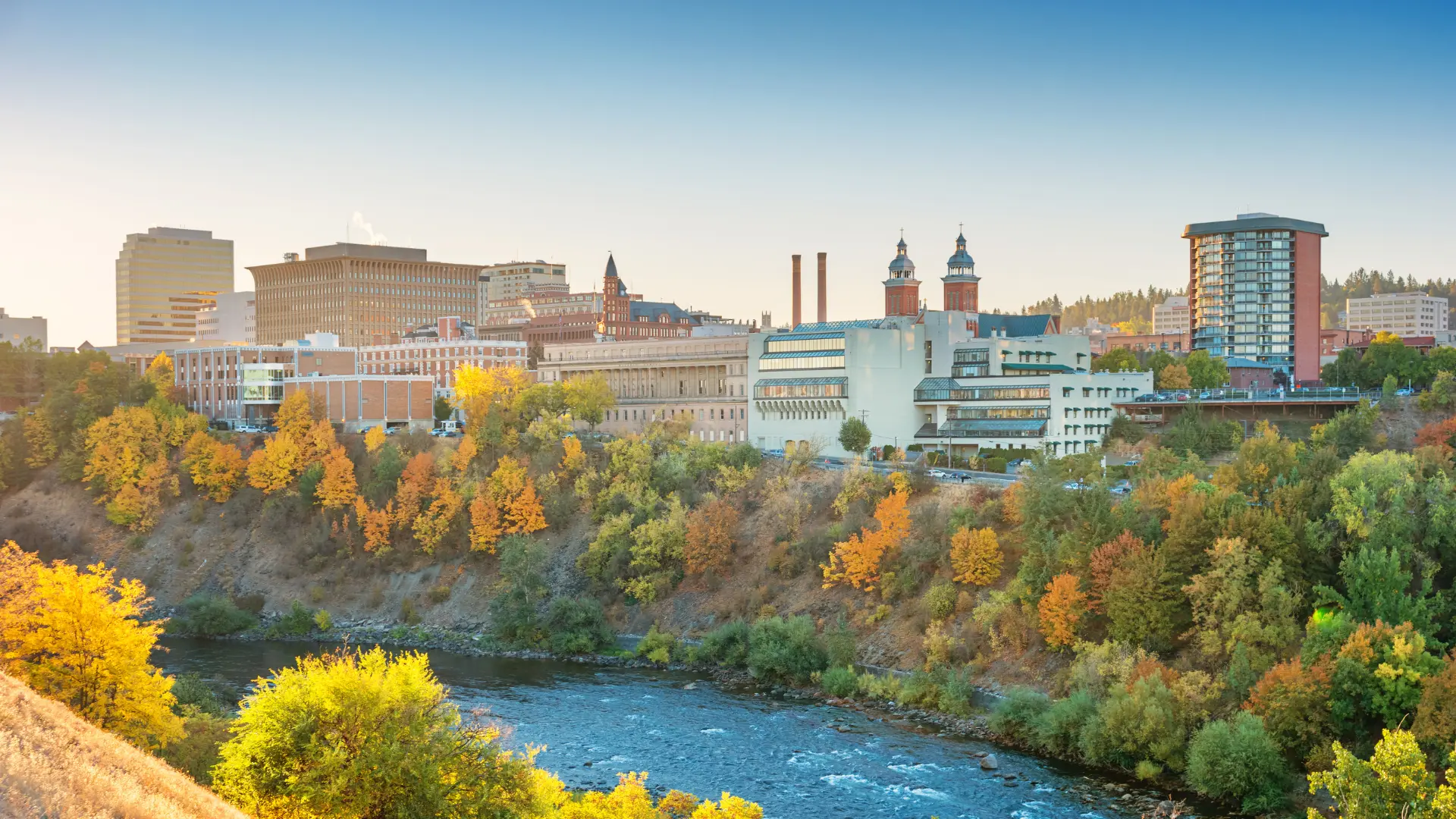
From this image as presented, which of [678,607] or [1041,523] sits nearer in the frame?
[1041,523]

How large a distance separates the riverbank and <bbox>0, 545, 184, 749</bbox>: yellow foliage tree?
107 feet

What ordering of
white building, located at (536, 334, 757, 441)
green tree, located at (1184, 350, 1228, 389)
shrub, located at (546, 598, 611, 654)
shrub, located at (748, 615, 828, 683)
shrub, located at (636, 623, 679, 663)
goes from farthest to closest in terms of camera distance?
green tree, located at (1184, 350, 1228, 389)
white building, located at (536, 334, 757, 441)
shrub, located at (546, 598, 611, 654)
shrub, located at (636, 623, 679, 663)
shrub, located at (748, 615, 828, 683)

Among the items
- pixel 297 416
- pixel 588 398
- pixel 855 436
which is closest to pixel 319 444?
pixel 297 416

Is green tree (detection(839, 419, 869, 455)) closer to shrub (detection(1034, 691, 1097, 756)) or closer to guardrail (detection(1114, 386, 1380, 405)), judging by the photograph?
guardrail (detection(1114, 386, 1380, 405))

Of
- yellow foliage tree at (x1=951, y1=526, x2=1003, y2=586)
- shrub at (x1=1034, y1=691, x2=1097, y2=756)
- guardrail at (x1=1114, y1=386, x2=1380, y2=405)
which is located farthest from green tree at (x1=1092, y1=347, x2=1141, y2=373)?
shrub at (x1=1034, y1=691, x2=1097, y2=756)

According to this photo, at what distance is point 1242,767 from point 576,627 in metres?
45.0

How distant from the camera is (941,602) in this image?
2911 inches

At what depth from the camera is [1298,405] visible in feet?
358

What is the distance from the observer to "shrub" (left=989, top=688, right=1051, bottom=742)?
195ft

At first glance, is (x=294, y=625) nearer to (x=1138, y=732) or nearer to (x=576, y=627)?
(x=576, y=627)

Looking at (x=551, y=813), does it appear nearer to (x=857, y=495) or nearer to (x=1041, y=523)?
(x=1041, y=523)

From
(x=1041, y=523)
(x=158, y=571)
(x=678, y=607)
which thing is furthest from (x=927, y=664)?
(x=158, y=571)

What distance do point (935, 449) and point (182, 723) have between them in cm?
7818

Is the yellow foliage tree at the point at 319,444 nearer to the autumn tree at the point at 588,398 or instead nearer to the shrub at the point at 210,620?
the autumn tree at the point at 588,398
